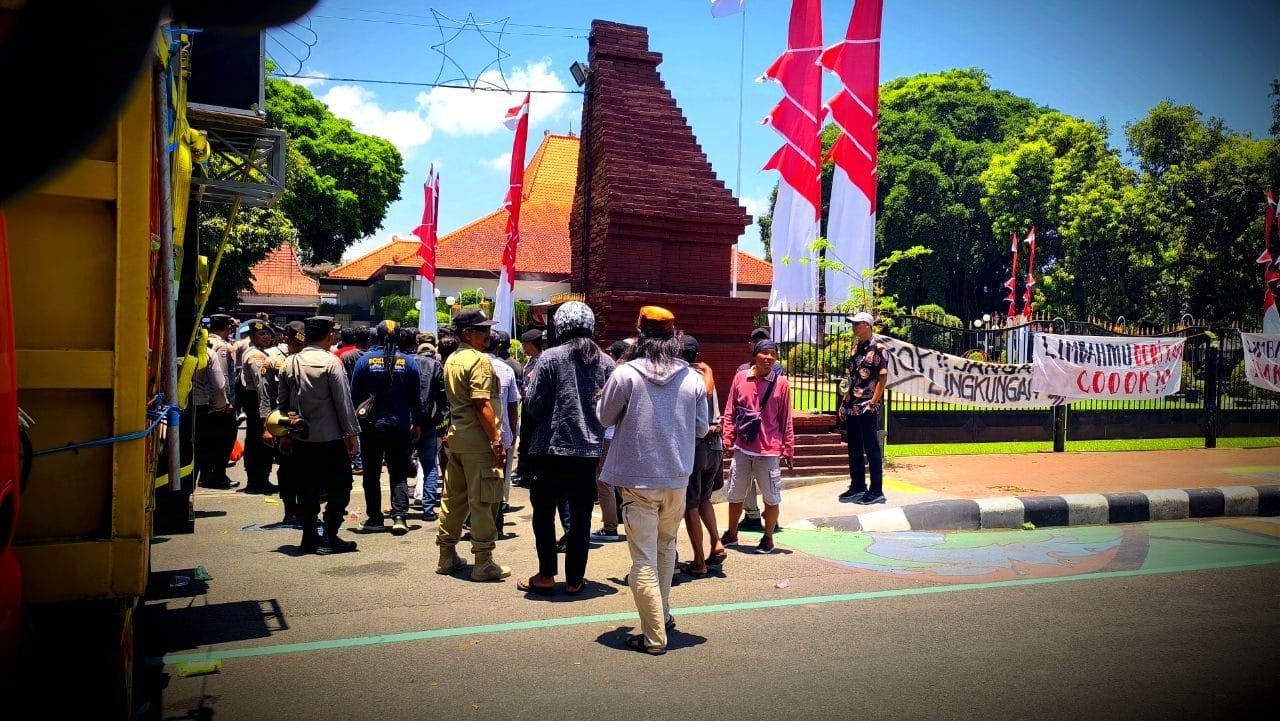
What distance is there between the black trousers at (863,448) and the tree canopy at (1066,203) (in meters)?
23.4

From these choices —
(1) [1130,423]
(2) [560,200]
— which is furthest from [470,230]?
(1) [1130,423]

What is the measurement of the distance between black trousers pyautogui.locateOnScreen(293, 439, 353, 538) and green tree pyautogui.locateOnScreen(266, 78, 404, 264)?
26527 millimetres

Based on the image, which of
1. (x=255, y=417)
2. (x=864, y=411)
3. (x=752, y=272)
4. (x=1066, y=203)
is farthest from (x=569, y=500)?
(x=1066, y=203)

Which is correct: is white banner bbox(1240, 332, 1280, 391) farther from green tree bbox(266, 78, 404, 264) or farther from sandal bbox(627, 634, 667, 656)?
green tree bbox(266, 78, 404, 264)

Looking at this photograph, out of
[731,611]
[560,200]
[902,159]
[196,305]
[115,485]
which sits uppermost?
[902,159]

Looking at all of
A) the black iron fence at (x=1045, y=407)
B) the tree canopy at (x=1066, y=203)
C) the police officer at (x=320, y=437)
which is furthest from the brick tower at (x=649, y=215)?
the tree canopy at (x=1066, y=203)

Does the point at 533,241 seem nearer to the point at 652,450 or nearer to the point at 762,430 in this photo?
the point at 762,430

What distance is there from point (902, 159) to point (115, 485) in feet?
138

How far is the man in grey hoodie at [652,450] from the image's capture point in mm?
4698

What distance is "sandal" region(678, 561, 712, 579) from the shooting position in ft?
20.3

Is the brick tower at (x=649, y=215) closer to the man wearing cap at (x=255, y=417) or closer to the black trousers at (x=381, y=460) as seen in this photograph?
the black trousers at (x=381, y=460)

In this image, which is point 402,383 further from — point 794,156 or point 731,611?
point 794,156

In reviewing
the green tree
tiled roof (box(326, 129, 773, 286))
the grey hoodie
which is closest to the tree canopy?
tiled roof (box(326, 129, 773, 286))

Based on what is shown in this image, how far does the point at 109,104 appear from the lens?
1.46 m
